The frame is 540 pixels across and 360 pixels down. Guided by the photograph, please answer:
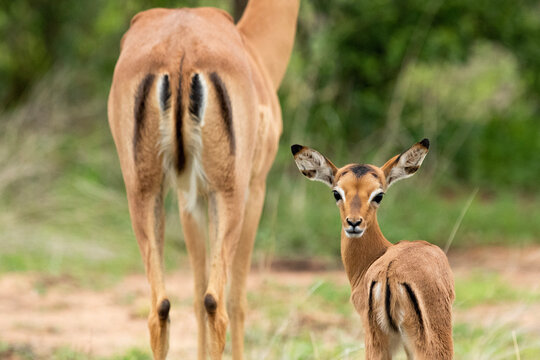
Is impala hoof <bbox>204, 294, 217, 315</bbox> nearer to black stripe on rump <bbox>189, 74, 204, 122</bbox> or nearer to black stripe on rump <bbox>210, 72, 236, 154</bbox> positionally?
black stripe on rump <bbox>210, 72, 236, 154</bbox>

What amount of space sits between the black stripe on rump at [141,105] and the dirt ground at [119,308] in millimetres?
1465

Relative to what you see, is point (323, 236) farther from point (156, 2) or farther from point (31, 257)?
point (156, 2)

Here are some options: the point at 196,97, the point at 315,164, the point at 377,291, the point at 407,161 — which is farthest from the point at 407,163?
the point at 196,97

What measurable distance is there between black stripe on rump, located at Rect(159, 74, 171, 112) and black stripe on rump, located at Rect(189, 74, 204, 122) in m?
0.09

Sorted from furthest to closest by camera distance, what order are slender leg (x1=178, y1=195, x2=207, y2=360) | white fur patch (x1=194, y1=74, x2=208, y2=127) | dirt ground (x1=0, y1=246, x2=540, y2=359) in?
dirt ground (x1=0, y1=246, x2=540, y2=359) < slender leg (x1=178, y1=195, x2=207, y2=360) < white fur patch (x1=194, y1=74, x2=208, y2=127)

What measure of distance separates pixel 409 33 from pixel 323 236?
8.57 ft

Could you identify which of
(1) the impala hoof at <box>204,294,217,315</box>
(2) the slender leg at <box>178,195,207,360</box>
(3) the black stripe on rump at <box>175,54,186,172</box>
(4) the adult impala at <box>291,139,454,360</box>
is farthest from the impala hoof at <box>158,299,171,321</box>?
(4) the adult impala at <box>291,139,454,360</box>

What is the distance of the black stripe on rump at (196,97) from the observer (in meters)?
3.57

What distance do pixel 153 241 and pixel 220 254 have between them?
298 millimetres

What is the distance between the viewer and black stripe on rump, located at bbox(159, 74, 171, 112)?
3570mm

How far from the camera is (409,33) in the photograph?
375 inches

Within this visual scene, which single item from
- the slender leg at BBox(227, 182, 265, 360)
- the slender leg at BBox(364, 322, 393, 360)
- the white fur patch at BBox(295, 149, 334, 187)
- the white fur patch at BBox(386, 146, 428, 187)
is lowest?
the slender leg at BBox(364, 322, 393, 360)

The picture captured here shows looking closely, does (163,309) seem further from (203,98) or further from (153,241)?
(203,98)

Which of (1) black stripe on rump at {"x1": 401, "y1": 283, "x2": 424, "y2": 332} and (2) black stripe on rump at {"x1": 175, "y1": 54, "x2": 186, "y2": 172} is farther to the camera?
(2) black stripe on rump at {"x1": 175, "y1": 54, "x2": 186, "y2": 172}
